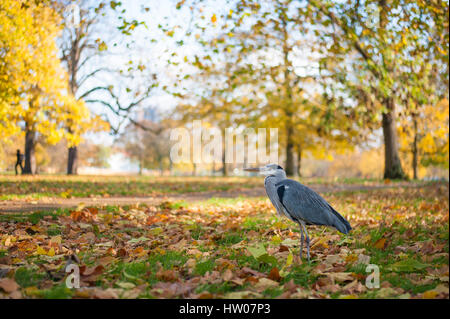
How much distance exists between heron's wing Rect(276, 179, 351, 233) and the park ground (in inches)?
18.6

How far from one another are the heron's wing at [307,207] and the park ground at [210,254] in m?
0.47

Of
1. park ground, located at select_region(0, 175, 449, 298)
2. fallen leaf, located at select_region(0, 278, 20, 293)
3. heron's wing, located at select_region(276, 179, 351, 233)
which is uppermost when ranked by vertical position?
heron's wing, located at select_region(276, 179, 351, 233)

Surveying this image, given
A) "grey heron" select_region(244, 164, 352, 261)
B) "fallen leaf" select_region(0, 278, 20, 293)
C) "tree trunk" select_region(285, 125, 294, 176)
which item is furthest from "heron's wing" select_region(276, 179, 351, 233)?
"tree trunk" select_region(285, 125, 294, 176)

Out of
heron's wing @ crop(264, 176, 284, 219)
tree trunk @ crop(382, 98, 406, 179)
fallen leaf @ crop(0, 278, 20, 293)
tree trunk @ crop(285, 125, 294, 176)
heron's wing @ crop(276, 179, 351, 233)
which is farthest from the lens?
tree trunk @ crop(285, 125, 294, 176)

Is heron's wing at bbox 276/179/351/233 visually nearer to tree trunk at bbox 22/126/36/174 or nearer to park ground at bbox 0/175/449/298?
park ground at bbox 0/175/449/298

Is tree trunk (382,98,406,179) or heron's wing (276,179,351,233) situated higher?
tree trunk (382,98,406,179)

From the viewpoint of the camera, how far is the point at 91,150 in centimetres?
4862

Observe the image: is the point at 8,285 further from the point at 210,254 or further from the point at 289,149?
the point at 289,149

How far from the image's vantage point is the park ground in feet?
10.4

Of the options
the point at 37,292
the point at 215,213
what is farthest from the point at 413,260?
the point at 215,213

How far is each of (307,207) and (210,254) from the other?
1419 mm

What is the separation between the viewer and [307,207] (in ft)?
12.7

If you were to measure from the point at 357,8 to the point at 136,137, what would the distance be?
148 ft
